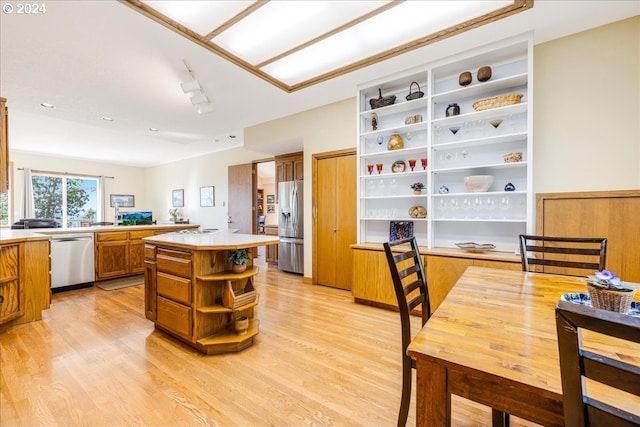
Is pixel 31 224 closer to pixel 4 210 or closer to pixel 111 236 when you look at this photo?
pixel 111 236

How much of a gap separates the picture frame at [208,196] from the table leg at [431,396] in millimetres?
7026

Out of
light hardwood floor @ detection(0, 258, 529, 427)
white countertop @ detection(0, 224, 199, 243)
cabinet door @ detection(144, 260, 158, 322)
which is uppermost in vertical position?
white countertop @ detection(0, 224, 199, 243)

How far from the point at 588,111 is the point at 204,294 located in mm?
3661

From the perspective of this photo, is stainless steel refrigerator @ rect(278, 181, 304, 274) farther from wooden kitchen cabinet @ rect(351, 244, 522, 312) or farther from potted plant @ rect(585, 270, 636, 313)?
potted plant @ rect(585, 270, 636, 313)

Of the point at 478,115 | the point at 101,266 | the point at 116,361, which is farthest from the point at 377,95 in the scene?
the point at 101,266

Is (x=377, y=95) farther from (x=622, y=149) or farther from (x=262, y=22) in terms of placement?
(x=622, y=149)

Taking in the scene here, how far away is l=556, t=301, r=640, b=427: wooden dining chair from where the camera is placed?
396 millimetres

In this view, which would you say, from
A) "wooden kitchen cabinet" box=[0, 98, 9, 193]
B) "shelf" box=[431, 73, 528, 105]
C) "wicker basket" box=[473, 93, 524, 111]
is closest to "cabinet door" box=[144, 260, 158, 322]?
"wooden kitchen cabinet" box=[0, 98, 9, 193]

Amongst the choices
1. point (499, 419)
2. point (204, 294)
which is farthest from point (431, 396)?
point (204, 294)

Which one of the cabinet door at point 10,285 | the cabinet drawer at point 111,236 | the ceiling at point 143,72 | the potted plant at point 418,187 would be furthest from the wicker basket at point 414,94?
the cabinet drawer at point 111,236

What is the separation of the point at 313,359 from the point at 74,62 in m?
3.59

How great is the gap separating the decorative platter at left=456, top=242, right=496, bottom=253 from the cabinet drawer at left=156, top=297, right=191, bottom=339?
8.62 feet

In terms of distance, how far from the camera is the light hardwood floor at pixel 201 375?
1527 mm

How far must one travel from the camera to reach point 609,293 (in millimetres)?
914
